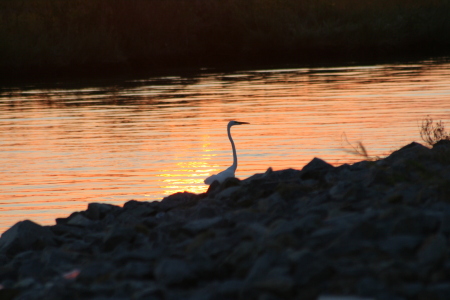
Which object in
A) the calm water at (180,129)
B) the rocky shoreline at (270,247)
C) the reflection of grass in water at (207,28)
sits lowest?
the rocky shoreline at (270,247)

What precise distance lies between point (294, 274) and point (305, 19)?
48.4m

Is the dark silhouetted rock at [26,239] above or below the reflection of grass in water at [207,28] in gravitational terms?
below

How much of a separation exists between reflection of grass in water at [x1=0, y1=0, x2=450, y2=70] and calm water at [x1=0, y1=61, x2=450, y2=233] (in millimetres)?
13196

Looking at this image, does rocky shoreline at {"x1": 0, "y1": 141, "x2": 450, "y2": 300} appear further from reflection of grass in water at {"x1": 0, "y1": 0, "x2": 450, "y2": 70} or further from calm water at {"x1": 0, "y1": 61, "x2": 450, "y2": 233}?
reflection of grass in water at {"x1": 0, "y1": 0, "x2": 450, "y2": 70}

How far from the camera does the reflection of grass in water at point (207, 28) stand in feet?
159

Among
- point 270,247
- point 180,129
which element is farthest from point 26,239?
point 180,129

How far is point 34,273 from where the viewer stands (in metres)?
7.51

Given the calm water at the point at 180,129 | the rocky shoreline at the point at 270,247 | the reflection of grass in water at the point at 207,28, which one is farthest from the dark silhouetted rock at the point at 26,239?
the reflection of grass in water at the point at 207,28

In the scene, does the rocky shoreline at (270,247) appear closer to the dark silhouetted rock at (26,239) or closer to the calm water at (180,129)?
the dark silhouetted rock at (26,239)

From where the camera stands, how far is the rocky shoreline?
526cm

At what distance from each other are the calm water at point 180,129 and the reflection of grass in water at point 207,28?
43.3 ft

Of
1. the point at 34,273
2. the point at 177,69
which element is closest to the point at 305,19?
the point at 177,69

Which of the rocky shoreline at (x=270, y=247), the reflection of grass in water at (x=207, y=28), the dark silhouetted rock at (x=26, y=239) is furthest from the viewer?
the reflection of grass in water at (x=207, y=28)

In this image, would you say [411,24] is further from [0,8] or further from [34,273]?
[34,273]
